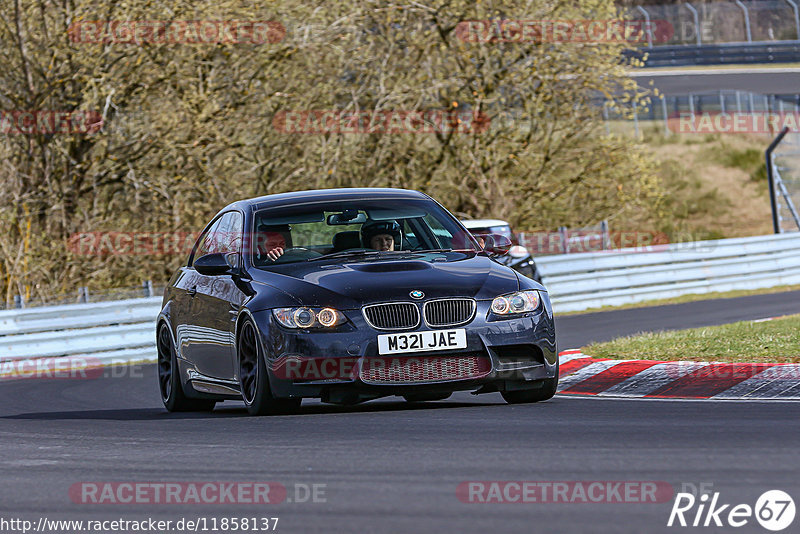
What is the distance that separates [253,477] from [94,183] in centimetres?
1860

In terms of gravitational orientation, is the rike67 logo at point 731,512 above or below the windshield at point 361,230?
below

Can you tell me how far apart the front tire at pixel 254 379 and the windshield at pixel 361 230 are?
63cm

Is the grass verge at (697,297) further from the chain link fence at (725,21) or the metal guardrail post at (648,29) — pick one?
the metal guardrail post at (648,29)

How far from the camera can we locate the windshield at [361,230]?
974cm

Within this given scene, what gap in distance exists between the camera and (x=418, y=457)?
6.74 m

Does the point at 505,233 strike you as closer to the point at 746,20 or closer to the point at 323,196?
the point at 323,196

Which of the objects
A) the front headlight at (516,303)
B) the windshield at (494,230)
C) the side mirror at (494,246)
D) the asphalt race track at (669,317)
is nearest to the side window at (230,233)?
the side mirror at (494,246)

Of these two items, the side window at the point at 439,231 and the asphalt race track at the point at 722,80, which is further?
the asphalt race track at the point at 722,80

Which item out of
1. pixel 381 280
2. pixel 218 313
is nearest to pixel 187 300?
pixel 218 313

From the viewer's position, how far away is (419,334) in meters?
8.59

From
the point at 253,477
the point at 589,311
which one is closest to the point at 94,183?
the point at 589,311

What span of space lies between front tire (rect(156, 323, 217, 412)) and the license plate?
103 inches

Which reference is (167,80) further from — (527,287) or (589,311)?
(527,287)

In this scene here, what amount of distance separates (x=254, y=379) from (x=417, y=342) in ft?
3.84
